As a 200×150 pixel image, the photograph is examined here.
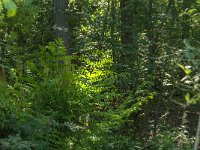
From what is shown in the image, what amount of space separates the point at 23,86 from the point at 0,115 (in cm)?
92

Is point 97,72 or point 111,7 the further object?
point 111,7

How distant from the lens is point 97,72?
5.91 metres

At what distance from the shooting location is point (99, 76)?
19.9ft

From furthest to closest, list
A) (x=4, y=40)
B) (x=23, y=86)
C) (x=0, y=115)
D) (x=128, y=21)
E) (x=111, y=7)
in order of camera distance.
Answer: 1. (x=111, y=7)
2. (x=128, y=21)
3. (x=4, y=40)
4. (x=23, y=86)
5. (x=0, y=115)

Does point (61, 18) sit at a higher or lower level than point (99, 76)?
higher

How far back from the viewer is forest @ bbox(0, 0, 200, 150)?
16.1 ft

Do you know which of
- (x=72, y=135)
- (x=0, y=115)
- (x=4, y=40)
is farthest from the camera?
(x=4, y=40)

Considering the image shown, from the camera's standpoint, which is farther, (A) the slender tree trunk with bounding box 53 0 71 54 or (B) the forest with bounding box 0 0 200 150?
(A) the slender tree trunk with bounding box 53 0 71 54

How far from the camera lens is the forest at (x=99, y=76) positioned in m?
4.92

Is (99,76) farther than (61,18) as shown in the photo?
No

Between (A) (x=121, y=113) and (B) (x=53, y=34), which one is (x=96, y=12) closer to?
(B) (x=53, y=34)

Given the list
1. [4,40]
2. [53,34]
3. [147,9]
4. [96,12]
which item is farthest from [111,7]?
[4,40]

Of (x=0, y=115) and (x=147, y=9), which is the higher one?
(x=147, y=9)

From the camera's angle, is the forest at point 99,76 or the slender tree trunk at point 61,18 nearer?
the forest at point 99,76
